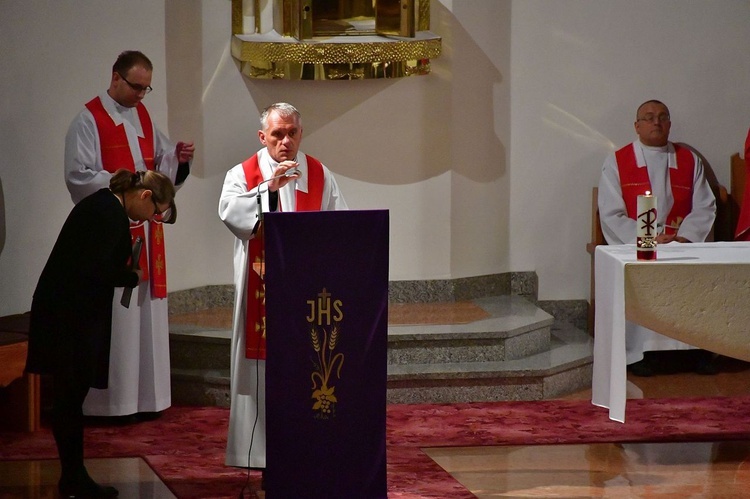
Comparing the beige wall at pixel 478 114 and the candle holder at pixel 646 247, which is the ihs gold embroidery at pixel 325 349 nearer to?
the candle holder at pixel 646 247

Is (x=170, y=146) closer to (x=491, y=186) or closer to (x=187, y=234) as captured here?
(x=187, y=234)

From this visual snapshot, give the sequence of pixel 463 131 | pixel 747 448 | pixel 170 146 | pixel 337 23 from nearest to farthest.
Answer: pixel 747 448, pixel 170 146, pixel 337 23, pixel 463 131

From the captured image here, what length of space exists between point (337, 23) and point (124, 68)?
1.71 m

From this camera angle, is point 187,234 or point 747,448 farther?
point 187,234

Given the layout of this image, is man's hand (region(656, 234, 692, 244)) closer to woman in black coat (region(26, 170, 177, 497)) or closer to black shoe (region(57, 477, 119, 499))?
woman in black coat (region(26, 170, 177, 497))

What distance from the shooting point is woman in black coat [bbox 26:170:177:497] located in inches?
181

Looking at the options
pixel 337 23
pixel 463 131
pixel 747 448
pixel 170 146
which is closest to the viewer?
pixel 747 448

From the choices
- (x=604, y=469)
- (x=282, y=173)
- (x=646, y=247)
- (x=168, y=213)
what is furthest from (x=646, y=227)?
(x=168, y=213)

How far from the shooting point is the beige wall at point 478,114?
7.31 meters

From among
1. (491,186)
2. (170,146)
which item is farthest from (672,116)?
(170,146)

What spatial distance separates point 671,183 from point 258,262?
11.7 ft

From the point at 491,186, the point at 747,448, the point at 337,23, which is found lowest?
the point at 747,448

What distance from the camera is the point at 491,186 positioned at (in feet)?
25.7

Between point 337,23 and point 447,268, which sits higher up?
point 337,23
